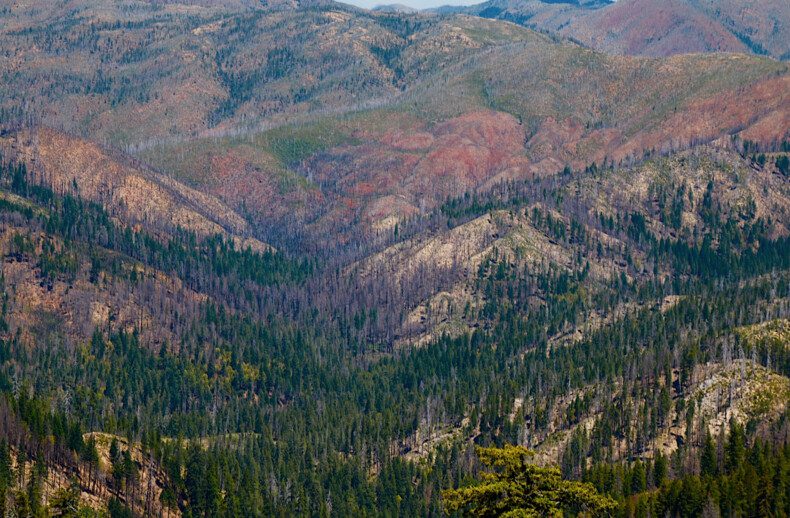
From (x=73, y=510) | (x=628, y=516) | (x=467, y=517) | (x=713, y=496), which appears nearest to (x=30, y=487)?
(x=73, y=510)

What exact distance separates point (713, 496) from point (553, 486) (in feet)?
337

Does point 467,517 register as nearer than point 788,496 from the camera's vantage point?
Yes

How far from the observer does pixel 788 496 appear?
18812 cm

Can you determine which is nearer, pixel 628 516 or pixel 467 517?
pixel 467 517

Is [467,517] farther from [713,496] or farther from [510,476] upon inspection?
[713,496]

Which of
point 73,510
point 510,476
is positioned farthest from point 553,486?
point 73,510

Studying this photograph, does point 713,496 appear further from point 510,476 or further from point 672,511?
point 510,476

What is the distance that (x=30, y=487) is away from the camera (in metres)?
199

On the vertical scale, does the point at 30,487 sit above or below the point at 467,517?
below

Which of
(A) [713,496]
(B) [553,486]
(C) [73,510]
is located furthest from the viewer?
(A) [713,496]

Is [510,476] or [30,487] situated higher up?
[510,476]

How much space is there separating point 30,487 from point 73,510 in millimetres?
22111

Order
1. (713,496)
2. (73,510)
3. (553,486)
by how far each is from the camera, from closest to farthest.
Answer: (553,486) → (73,510) → (713,496)

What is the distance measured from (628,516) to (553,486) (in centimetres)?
10154
